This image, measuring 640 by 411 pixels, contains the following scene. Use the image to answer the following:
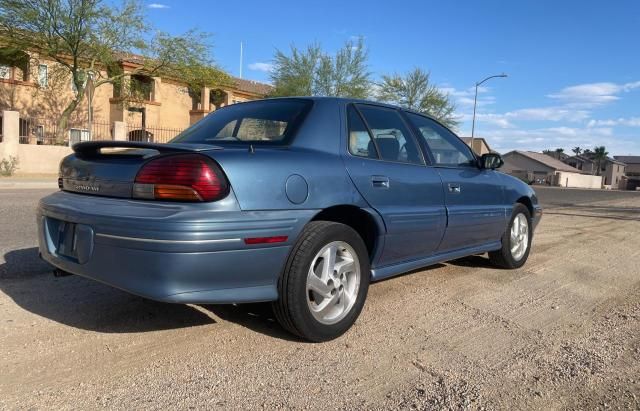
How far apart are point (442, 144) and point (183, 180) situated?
2630 millimetres

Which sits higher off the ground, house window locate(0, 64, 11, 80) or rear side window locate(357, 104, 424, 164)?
house window locate(0, 64, 11, 80)

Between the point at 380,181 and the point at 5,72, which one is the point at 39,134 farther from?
the point at 380,181

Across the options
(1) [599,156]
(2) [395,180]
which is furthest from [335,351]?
(1) [599,156]

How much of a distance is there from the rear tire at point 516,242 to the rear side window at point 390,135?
1.72 metres

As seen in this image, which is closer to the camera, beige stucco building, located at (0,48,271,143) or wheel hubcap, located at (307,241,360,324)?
wheel hubcap, located at (307,241,360,324)

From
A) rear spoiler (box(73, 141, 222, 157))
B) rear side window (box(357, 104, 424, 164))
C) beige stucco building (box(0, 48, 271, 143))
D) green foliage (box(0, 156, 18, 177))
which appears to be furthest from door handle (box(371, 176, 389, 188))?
beige stucco building (box(0, 48, 271, 143))

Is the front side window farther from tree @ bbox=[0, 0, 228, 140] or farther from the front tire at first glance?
tree @ bbox=[0, 0, 228, 140]

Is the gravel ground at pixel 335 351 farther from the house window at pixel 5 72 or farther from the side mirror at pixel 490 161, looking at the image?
the house window at pixel 5 72

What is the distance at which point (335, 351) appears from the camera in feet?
9.90

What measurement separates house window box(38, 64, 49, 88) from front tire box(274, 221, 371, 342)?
91.3ft

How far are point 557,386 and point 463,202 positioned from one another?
79.2 inches

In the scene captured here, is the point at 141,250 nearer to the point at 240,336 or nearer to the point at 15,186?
the point at 240,336

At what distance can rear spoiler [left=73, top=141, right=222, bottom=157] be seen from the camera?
2.83 metres

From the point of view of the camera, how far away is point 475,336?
3.33 metres
